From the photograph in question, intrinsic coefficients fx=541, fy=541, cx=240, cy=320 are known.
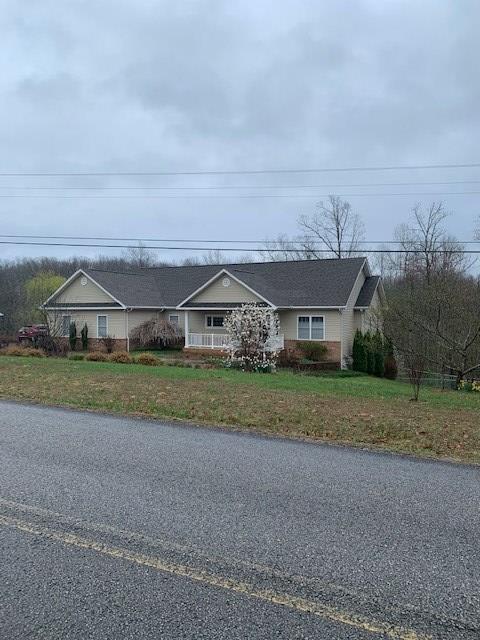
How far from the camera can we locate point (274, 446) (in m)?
7.29

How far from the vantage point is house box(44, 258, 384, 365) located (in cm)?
2703

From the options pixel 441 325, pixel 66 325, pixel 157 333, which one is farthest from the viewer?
pixel 66 325

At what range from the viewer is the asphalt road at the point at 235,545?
300 centimetres

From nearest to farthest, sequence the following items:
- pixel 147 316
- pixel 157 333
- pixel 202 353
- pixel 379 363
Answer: pixel 202 353 < pixel 379 363 < pixel 157 333 < pixel 147 316

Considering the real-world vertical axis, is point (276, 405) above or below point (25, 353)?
below

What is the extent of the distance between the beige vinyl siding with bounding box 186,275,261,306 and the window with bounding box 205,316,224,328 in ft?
4.30

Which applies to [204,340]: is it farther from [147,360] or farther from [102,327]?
[102,327]

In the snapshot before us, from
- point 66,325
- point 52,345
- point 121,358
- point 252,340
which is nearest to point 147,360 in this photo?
point 121,358

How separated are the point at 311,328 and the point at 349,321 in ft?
6.91

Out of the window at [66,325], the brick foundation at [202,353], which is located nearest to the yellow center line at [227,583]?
the brick foundation at [202,353]

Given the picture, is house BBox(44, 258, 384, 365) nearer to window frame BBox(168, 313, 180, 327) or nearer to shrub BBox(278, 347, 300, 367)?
window frame BBox(168, 313, 180, 327)

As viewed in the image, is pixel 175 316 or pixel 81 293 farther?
pixel 81 293

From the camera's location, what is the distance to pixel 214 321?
1177 inches

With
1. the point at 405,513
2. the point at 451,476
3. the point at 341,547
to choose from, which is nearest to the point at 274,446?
the point at 451,476
